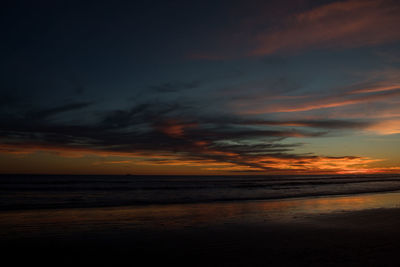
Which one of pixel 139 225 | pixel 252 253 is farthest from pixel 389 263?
pixel 139 225

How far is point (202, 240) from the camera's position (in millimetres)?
9867

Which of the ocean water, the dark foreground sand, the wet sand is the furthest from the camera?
the ocean water

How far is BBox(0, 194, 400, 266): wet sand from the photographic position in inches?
301

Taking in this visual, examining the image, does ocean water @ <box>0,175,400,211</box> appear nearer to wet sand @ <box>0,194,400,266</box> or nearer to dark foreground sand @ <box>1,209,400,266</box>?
wet sand @ <box>0,194,400,266</box>

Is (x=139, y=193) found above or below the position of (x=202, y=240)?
below

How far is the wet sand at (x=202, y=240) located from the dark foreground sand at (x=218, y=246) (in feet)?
0.08

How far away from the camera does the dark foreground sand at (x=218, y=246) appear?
24.7 feet

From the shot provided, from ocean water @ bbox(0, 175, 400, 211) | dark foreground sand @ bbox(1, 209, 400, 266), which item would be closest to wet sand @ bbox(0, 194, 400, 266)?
dark foreground sand @ bbox(1, 209, 400, 266)

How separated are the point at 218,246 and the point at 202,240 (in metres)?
0.99

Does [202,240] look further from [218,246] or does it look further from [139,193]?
[139,193]

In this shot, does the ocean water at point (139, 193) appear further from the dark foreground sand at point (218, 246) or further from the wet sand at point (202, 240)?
the dark foreground sand at point (218, 246)

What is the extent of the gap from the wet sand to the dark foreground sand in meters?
0.02

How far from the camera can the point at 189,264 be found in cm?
729

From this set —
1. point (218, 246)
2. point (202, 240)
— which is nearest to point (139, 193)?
point (202, 240)
